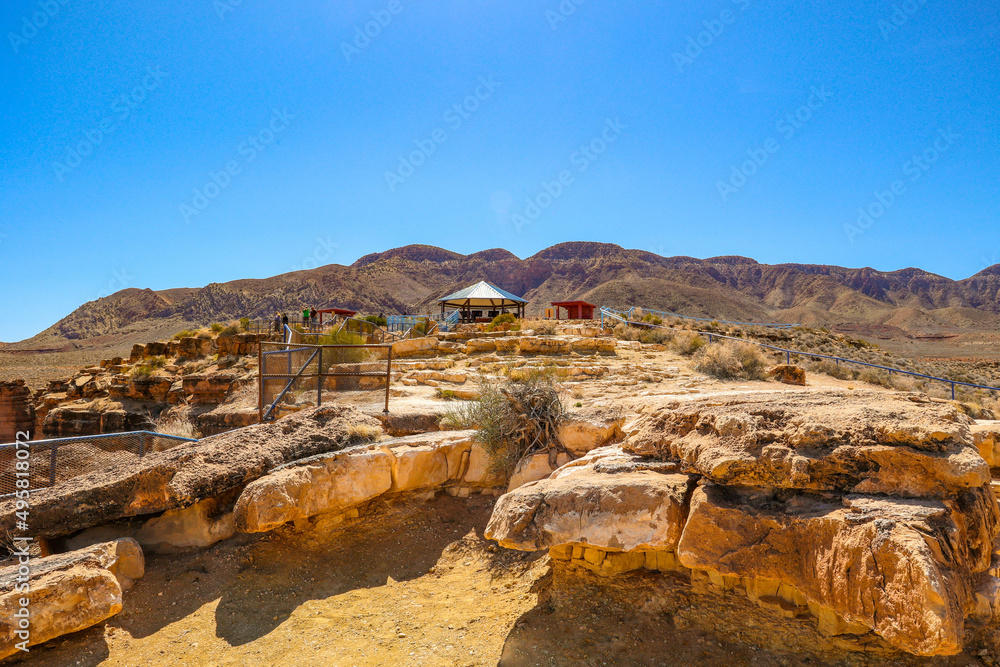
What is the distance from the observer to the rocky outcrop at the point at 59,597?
162 inches

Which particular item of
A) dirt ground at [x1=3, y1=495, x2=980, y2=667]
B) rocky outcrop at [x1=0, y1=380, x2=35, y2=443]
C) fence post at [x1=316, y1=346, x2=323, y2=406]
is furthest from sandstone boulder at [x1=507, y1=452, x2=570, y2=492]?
rocky outcrop at [x1=0, y1=380, x2=35, y2=443]

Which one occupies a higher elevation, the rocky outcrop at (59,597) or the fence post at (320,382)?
the fence post at (320,382)

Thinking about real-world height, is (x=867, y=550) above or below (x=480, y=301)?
below

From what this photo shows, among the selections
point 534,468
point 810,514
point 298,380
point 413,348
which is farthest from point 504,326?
point 810,514

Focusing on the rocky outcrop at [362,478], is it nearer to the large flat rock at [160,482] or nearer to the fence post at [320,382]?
the large flat rock at [160,482]

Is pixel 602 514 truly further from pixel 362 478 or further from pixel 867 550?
pixel 362 478

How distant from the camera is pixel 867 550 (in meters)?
3.00

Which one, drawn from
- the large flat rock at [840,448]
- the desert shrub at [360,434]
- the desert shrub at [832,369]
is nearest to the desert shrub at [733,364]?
the desert shrub at [832,369]

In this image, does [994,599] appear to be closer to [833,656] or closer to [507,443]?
[833,656]

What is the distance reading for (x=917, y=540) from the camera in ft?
9.27

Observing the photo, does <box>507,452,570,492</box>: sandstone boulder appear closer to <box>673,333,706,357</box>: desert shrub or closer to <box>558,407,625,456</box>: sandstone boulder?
<box>558,407,625,456</box>: sandstone boulder

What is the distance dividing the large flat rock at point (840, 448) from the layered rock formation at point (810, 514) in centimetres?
1

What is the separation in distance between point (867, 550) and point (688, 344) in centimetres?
1292

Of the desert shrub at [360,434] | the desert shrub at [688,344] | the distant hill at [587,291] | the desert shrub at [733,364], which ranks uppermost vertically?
the distant hill at [587,291]
